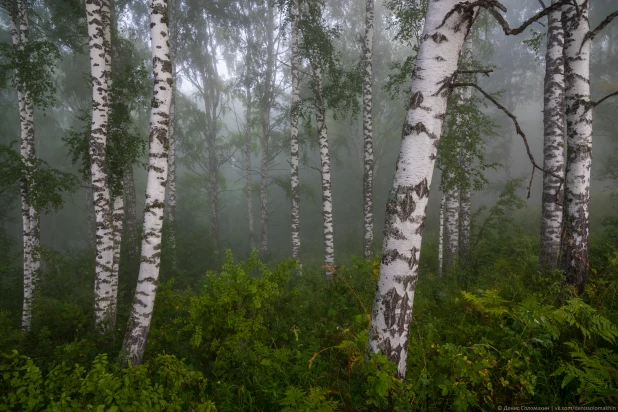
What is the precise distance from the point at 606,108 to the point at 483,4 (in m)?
21.3

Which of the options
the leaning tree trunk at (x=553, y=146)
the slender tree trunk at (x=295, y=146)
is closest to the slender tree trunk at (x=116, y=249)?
the slender tree trunk at (x=295, y=146)

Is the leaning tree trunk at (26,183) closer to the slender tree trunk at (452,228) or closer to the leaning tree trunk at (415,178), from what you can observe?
the leaning tree trunk at (415,178)

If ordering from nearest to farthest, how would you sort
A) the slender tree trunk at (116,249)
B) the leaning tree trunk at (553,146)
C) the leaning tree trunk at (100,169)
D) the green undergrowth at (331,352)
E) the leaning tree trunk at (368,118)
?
the green undergrowth at (331,352) < the leaning tree trunk at (553,146) < the leaning tree trunk at (100,169) < the slender tree trunk at (116,249) < the leaning tree trunk at (368,118)

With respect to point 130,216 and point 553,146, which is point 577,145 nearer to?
point 553,146

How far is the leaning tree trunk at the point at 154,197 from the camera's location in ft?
15.1

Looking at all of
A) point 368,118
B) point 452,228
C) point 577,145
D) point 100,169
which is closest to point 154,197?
point 100,169

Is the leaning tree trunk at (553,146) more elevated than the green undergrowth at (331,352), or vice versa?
the leaning tree trunk at (553,146)

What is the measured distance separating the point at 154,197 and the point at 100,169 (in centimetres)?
238

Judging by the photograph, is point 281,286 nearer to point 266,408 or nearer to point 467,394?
point 266,408

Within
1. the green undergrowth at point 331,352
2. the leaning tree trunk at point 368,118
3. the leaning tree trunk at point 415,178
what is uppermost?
the leaning tree trunk at point 368,118

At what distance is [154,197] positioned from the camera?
473 centimetres

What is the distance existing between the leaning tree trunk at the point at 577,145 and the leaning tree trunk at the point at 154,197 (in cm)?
619

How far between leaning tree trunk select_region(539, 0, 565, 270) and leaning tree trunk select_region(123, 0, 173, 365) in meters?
7.00

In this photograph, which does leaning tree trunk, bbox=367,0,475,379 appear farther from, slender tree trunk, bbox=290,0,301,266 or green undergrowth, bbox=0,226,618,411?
slender tree trunk, bbox=290,0,301,266
